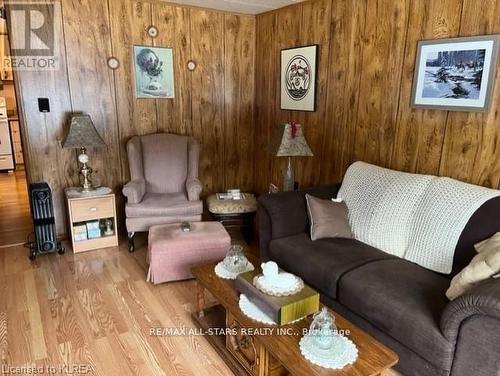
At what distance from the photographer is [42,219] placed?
3146 millimetres

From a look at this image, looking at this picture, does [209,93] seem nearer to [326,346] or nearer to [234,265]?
[234,265]

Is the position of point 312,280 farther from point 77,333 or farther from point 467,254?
point 77,333

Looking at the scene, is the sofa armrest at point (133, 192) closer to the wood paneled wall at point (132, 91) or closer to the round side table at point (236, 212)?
the wood paneled wall at point (132, 91)

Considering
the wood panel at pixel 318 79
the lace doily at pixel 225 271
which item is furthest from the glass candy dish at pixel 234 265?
the wood panel at pixel 318 79

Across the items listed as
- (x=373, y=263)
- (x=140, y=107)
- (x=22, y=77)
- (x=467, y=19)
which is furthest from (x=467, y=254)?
(x=22, y=77)

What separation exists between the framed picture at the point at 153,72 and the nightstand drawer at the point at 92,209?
1139 mm

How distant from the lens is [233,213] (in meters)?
3.41

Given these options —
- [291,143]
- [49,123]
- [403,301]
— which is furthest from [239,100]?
[403,301]

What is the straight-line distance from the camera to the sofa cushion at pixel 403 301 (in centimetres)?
162

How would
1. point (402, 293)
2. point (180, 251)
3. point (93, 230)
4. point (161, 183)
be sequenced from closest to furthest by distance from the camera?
point (402, 293), point (180, 251), point (93, 230), point (161, 183)

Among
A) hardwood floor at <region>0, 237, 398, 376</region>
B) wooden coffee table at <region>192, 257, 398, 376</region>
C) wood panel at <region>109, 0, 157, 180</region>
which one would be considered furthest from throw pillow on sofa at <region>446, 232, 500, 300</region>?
wood panel at <region>109, 0, 157, 180</region>

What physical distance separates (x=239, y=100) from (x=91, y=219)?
207cm

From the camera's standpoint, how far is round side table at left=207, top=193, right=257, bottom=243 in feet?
11.1

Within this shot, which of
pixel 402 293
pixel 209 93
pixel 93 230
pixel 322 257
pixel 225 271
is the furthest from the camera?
pixel 209 93
